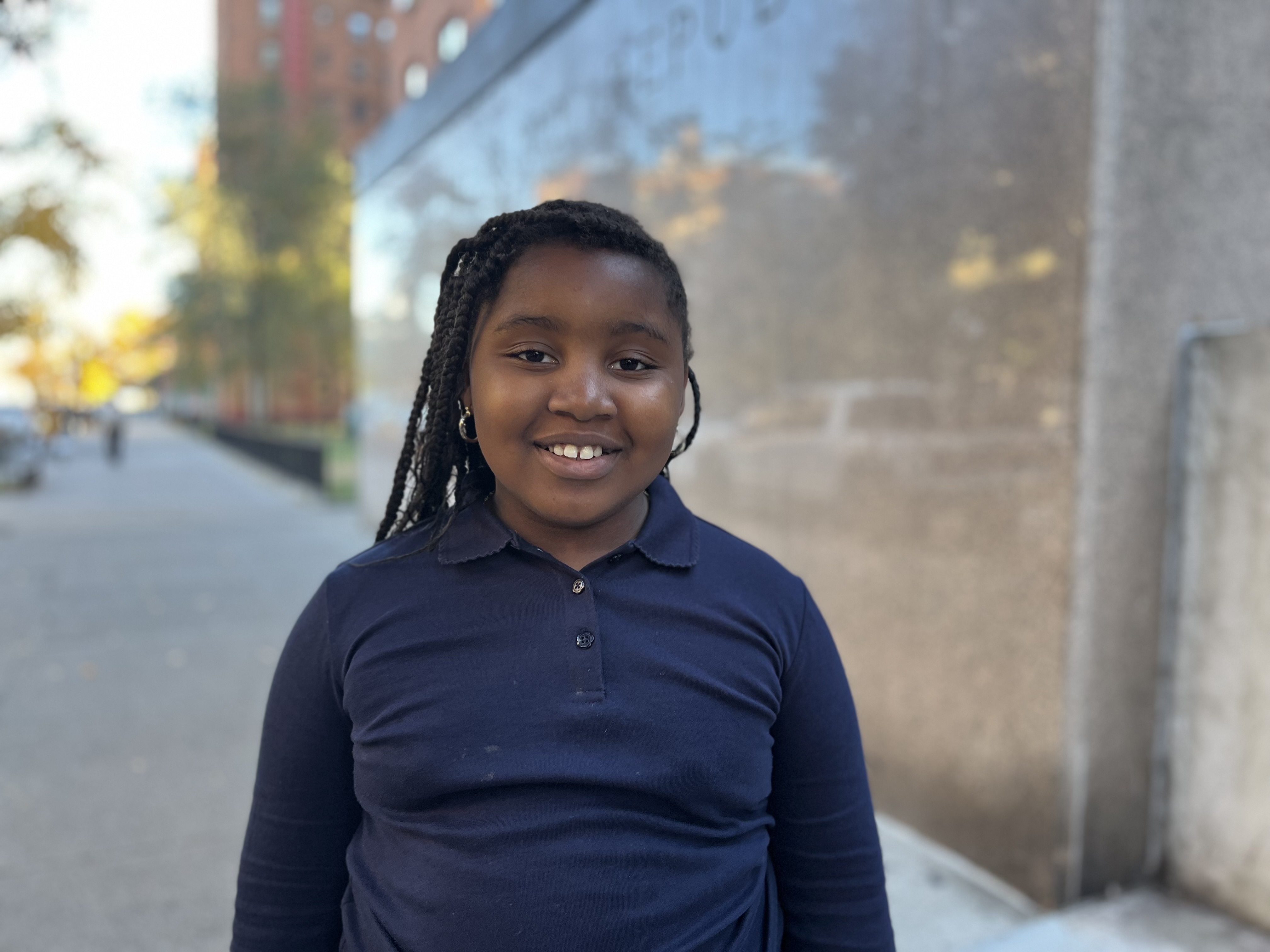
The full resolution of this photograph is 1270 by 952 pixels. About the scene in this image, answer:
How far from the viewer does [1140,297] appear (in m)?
3.08

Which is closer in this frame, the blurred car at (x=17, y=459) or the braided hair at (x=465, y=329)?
the braided hair at (x=465, y=329)

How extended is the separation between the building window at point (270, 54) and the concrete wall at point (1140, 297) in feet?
216

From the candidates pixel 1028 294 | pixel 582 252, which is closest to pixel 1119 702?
pixel 1028 294

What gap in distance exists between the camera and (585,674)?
1.29m

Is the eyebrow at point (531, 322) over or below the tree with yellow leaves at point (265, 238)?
below

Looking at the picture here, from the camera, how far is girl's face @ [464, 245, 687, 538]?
1.29m

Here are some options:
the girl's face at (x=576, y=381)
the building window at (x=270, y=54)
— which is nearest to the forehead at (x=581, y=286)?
the girl's face at (x=576, y=381)

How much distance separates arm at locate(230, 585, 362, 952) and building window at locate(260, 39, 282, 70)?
6715 centimetres

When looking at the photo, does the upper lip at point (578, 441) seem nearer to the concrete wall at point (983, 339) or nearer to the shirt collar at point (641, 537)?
the shirt collar at point (641, 537)

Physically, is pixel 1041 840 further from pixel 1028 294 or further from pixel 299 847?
pixel 299 847

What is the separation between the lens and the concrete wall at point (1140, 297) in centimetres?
302

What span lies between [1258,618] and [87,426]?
71871 millimetres

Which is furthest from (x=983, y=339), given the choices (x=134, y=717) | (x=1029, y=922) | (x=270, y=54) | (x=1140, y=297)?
(x=270, y=54)

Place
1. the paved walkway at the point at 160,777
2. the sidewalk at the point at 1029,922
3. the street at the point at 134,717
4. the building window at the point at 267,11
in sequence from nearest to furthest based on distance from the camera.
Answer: the sidewalk at the point at 1029,922 < the paved walkway at the point at 160,777 < the street at the point at 134,717 < the building window at the point at 267,11
